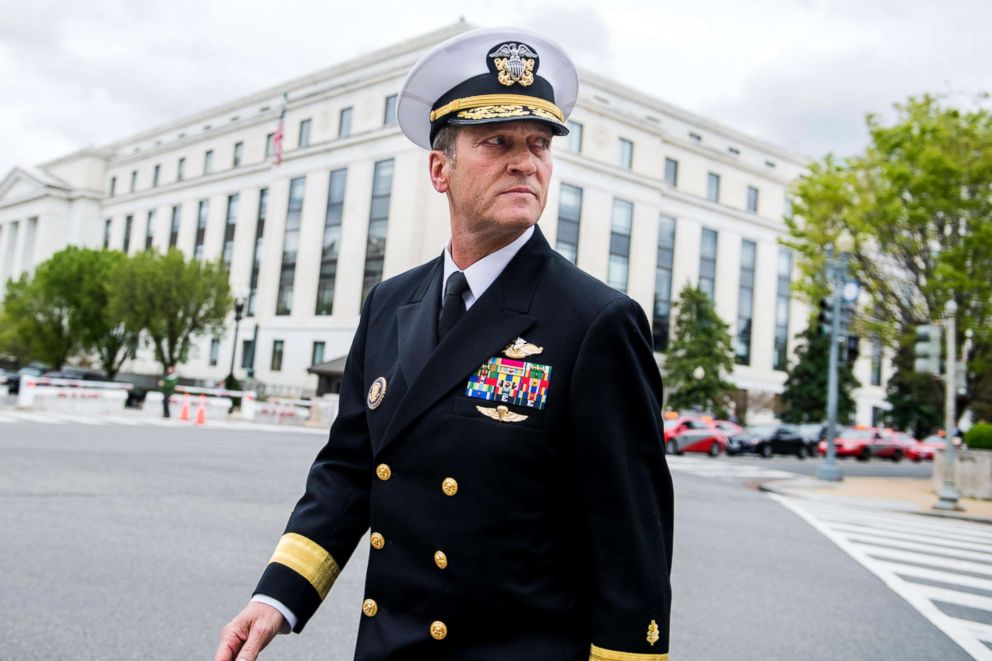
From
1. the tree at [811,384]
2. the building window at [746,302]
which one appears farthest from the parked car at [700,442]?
the building window at [746,302]

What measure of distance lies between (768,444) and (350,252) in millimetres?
26539

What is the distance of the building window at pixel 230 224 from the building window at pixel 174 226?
631cm

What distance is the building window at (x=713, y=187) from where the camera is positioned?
5888 centimetres

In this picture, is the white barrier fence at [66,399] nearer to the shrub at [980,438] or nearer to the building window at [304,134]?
the shrub at [980,438]

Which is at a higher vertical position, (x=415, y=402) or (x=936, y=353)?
(x=936, y=353)

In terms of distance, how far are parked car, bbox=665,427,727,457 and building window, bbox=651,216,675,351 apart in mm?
22824

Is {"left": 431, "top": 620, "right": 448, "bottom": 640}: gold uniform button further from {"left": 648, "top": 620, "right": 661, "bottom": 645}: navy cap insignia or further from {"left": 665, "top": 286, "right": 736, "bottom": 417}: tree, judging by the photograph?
{"left": 665, "top": 286, "right": 736, "bottom": 417}: tree

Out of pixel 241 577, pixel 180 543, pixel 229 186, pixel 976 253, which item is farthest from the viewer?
pixel 229 186

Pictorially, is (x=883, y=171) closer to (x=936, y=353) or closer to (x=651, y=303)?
(x=936, y=353)

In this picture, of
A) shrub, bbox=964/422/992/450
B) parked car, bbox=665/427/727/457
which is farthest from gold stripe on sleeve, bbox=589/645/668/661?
parked car, bbox=665/427/727/457

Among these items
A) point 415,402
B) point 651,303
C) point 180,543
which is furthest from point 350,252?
point 415,402

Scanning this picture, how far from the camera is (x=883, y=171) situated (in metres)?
22.7

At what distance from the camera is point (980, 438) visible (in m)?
19.5

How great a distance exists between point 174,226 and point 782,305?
153 ft
